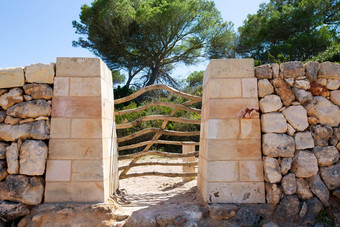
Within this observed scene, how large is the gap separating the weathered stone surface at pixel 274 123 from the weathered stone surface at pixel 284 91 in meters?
0.20

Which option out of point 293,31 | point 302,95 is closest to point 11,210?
point 302,95

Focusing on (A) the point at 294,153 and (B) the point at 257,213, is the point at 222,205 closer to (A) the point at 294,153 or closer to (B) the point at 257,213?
(B) the point at 257,213

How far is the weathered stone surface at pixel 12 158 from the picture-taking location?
9.56 feet

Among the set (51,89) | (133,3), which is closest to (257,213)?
(51,89)

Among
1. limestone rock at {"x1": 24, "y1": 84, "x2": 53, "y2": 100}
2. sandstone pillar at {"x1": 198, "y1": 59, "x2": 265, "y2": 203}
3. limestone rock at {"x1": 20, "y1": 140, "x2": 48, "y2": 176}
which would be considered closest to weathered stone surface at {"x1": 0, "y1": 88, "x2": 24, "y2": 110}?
limestone rock at {"x1": 24, "y1": 84, "x2": 53, "y2": 100}

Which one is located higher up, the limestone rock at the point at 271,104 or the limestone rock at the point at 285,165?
the limestone rock at the point at 271,104

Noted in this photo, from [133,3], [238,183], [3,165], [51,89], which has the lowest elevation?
[238,183]

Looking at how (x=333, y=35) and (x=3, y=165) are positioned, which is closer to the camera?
(x=3, y=165)

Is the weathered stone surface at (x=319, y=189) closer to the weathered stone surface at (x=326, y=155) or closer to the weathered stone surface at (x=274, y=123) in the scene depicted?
the weathered stone surface at (x=326, y=155)

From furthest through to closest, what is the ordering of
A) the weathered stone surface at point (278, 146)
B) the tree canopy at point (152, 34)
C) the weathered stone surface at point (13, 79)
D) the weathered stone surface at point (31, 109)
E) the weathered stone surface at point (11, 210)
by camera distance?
the tree canopy at point (152, 34) < the weathered stone surface at point (13, 79) < the weathered stone surface at point (31, 109) < the weathered stone surface at point (278, 146) < the weathered stone surface at point (11, 210)

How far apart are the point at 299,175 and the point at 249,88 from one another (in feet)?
3.91

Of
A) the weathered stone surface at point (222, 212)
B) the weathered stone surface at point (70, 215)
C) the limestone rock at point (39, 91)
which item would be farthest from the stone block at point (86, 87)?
the weathered stone surface at point (222, 212)

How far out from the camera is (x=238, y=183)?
9.62 ft

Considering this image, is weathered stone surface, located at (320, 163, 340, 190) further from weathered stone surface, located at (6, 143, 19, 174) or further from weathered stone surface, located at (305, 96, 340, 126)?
weathered stone surface, located at (6, 143, 19, 174)
